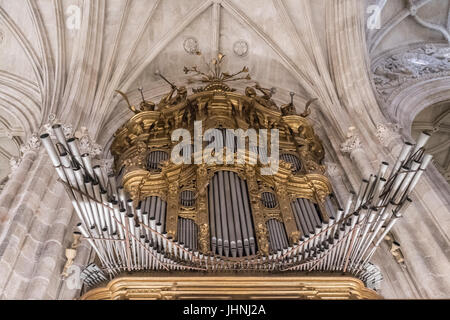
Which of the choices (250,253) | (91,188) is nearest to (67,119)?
(91,188)

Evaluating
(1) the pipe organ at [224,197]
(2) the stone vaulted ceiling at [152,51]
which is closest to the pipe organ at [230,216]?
(1) the pipe organ at [224,197]

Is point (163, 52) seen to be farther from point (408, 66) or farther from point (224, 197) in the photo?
point (408, 66)

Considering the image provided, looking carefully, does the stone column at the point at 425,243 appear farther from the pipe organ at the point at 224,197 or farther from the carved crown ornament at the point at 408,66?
the carved crown ornament at the point at 408,66

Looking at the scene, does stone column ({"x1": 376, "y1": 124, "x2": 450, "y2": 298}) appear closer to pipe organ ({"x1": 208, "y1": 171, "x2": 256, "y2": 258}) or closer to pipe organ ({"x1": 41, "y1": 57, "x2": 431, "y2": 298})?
pipe organ ({"x1": 41, "y1": 57, "x2": 431, "y2": 298})

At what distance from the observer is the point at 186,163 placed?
7844 mm

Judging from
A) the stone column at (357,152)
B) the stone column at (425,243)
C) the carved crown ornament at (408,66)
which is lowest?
the stone column at (425,243)

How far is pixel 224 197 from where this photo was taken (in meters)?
7.14

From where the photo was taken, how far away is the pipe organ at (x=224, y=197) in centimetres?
510

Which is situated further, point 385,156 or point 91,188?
point 385,156

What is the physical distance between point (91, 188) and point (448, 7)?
14.0 m

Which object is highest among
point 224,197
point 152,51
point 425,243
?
point 152,51

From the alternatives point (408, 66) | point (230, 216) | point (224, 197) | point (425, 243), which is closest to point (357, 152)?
point (425, 243)

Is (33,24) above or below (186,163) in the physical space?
above
